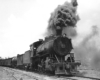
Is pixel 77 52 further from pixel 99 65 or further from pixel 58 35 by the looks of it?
pixel 58 35

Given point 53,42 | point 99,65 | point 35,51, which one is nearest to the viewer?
point 53,42

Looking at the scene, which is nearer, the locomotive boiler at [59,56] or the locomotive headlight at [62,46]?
the locomotive boiler at [59,56]

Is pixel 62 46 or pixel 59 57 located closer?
pixel 62 46

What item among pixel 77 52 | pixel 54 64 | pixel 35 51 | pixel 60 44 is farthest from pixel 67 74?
pixel 77 52

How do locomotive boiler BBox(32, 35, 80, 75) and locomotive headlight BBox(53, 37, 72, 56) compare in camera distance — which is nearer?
locomotive boiler BBox(32, 35, 80, 75)

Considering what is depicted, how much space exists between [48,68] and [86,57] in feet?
62.3

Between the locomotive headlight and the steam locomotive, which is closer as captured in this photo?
the steam locomotive

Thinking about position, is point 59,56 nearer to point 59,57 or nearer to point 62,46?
point 59,57

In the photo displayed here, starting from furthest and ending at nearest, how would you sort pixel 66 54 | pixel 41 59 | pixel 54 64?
pixel 41 59 → pixel 66 54 → pixel 54 64

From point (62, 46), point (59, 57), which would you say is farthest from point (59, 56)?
point (62, 46)

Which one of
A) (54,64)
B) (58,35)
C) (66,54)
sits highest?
(58,35)

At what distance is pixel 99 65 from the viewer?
24.6 m

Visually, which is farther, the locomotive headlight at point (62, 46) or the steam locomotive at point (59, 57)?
the locomotive headlight at point (62, 46)

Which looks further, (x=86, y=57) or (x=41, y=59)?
(x=86, y=57)
